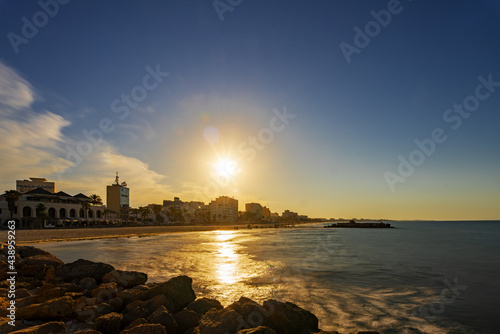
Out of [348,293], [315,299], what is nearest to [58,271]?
[315,299]

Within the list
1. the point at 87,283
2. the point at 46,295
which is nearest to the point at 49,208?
the point at 87,283

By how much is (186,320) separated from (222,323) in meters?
1.53

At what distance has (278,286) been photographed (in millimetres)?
14516

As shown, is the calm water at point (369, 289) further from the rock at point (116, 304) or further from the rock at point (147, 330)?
the rock at point (147, 330)

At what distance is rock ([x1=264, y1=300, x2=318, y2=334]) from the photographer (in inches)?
283

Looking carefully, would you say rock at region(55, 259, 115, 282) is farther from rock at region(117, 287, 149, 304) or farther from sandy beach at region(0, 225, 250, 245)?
sandy beach at region(0, 225, 250, 245)

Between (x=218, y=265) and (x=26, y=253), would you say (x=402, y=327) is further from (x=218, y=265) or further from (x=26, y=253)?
(x=26, y=253)

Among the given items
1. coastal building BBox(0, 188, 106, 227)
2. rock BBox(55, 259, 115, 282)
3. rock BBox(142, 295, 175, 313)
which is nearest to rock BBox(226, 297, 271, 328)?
rock BBox(142, 295, 175, 313)

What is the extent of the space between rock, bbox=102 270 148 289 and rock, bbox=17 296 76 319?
11.3 feet

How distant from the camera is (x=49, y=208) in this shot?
80250 mm

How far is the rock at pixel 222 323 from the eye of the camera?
6664mm

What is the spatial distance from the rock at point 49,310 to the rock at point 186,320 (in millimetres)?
3415

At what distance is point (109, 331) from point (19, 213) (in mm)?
88407

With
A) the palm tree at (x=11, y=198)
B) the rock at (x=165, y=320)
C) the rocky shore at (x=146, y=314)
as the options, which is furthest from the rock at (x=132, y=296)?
the palm tree at (x=11, y=198)
